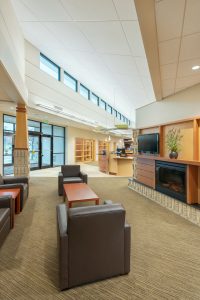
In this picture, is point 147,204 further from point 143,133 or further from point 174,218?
point 143,133

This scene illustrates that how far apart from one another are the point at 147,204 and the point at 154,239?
63.7 inches

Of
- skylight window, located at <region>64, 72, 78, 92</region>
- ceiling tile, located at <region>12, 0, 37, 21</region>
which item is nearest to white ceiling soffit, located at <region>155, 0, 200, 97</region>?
ceiling tile, located at <region>12, 0, 37, 21</region>

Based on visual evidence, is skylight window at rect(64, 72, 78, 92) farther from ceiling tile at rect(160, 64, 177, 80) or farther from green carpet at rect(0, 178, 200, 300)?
green carpet at rect(0, 178, 200, 300)

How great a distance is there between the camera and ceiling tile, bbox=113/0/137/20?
9.48ft

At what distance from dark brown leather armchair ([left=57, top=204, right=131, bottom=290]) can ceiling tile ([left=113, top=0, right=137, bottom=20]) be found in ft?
10.9

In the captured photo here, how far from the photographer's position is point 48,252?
7.38ft

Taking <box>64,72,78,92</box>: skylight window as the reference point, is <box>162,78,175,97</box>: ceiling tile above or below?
below

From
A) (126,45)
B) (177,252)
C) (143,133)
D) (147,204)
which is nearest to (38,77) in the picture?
(126,45)

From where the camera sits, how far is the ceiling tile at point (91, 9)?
307 cm

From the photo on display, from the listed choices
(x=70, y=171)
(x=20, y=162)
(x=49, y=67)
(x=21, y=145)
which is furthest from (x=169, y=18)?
(x=49, y=67)

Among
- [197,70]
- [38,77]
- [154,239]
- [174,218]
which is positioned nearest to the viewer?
[154,239]

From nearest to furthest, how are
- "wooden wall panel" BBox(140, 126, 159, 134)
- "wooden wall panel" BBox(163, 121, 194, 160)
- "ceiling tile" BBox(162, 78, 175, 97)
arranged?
"ceiling tile" BBox(162, 78, 175, 97) < "wooden wall panel" BBox(163, 121, 194, 160) < "wooden wall panel" BBox(140, 126, 159, 134)

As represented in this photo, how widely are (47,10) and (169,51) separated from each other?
2.96m

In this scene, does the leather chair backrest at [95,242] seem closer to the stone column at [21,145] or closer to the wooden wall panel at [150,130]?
the wooden wall panel at [150,130]
